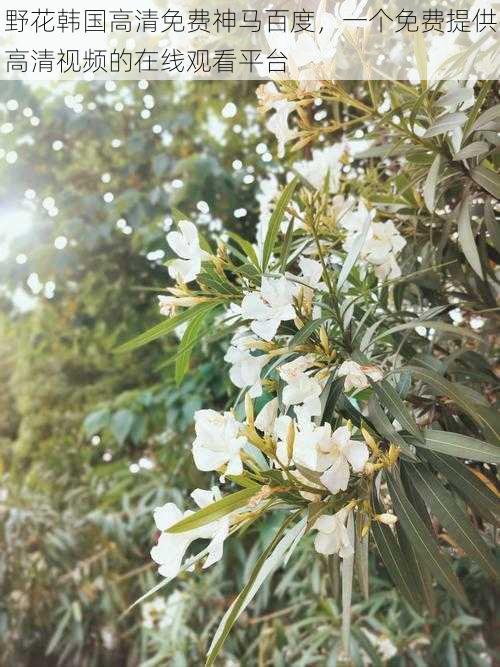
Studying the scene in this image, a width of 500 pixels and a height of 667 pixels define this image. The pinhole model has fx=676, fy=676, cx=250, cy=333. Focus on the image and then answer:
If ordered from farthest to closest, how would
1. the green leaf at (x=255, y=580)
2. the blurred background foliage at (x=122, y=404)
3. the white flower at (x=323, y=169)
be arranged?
the blurred background foliage at (x=122, y=404), the white flower at (x=323, y=169), the green leaf at (x=255, y=580)

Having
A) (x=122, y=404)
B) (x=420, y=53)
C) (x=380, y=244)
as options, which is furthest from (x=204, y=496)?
(x=122, y=404)

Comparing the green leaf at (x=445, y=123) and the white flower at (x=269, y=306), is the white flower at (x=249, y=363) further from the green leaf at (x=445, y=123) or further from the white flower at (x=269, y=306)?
the green leaf at (x=445, y=123)

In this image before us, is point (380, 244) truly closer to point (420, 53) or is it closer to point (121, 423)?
point (420, 53)

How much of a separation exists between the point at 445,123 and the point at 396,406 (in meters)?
0.31

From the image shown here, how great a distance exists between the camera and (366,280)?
2.71 ft

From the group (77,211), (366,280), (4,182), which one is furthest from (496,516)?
(4,182)

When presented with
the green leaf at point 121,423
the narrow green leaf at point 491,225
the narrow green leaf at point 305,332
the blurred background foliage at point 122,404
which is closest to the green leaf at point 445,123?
the narrow green leaf at point 491,225

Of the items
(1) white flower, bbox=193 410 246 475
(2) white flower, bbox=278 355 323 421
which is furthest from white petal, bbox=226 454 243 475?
(2) white flower, bbox=278 355 323 421

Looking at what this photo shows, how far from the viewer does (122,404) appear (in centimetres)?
204

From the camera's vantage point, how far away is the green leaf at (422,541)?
578 millimetres

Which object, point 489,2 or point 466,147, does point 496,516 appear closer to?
point 466,147

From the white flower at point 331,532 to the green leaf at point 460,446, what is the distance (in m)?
0.10

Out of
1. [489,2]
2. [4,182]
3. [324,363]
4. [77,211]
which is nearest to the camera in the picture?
[324,363]

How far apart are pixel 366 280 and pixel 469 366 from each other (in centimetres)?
19
